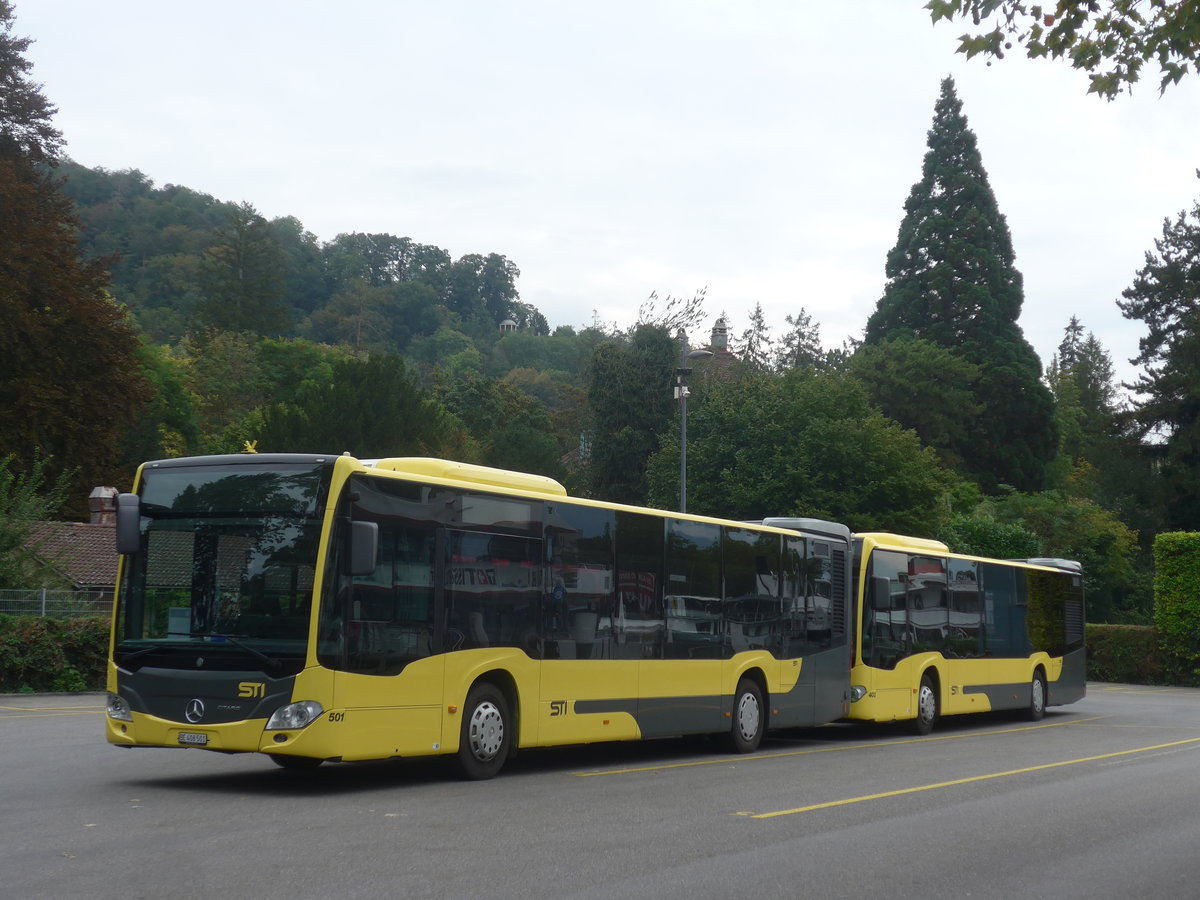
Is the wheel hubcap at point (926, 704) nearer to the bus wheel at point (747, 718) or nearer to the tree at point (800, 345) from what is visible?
the bus wheel at point (747, 718)

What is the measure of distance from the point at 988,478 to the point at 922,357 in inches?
323

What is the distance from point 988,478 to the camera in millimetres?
70125

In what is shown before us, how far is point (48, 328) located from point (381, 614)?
30682mm

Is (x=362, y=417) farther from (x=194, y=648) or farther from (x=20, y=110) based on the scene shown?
(x=194, y=648)

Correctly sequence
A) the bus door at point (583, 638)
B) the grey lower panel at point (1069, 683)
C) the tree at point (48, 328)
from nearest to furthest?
the bus door at point (583, 638)
the grey lower panel at point (1069, 683)
the tree at point (48, 328)

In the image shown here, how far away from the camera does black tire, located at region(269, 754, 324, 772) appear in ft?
44.1

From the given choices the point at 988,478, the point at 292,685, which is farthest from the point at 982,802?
the point at 988,478

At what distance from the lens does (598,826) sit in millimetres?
10328

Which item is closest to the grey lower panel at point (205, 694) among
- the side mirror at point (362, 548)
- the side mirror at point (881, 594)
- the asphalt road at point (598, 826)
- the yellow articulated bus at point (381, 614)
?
the yellow articulated bus at point (381, 614)

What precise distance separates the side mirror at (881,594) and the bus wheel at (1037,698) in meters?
7.06

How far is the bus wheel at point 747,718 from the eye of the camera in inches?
703

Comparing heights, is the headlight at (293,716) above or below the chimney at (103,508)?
below

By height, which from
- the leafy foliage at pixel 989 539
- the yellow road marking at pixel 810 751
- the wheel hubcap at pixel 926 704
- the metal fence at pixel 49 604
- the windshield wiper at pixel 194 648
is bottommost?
the yellow road marking at pixel 810 751

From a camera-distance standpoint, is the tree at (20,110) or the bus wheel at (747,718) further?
the tree at (20,110)
